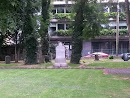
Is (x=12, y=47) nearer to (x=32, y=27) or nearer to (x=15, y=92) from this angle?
(x=32, y=27)

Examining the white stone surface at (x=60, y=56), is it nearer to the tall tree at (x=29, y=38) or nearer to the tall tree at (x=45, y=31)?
the tall tree at (x=29, y=38)

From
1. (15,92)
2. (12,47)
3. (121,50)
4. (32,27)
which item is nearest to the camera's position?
(15,92)

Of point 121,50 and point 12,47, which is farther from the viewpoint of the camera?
point 121,50

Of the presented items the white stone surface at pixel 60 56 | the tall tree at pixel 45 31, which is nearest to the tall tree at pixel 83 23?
the white stone surface at pixel 60 56

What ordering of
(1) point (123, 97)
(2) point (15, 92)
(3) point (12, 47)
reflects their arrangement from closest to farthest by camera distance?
(1) point (123, 97)
(2) point (15, 92)
(3) point (12, 47)

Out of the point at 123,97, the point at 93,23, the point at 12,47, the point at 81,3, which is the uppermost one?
the point at 81,3

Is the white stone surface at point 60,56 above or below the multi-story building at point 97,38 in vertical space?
below

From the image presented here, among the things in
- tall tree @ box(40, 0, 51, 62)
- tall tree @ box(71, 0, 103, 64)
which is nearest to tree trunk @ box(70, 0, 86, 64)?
tall tree @ box(71, 0, 103, 64)

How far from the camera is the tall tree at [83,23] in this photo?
78.9 feet

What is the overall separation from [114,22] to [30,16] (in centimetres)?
2585

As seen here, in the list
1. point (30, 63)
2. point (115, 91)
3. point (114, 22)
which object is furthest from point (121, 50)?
point (115, 91)

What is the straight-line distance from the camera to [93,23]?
25.1 m

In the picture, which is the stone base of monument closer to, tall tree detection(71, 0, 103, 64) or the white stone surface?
the white stone surface

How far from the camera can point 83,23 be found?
83.1 feet
